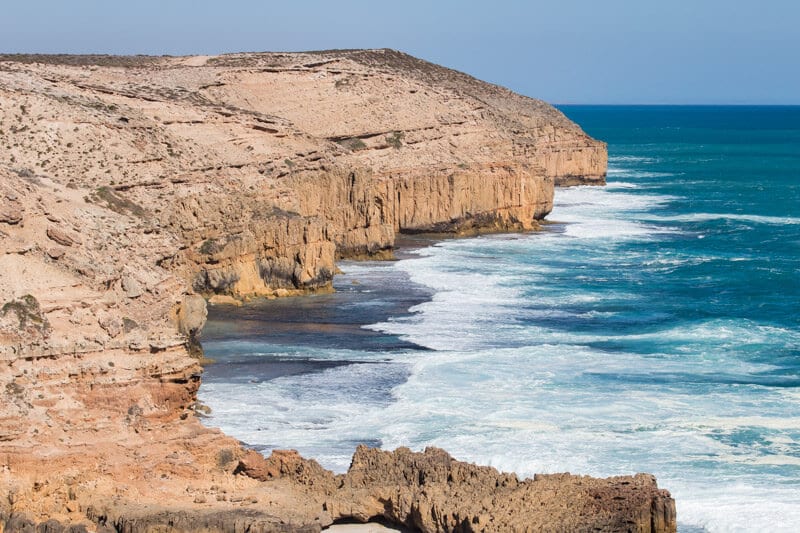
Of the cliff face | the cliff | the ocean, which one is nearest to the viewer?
the cliff

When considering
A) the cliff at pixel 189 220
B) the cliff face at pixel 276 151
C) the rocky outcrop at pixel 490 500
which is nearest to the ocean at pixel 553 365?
the cliff face at pixel 276 151

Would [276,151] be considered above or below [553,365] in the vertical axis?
Result: above

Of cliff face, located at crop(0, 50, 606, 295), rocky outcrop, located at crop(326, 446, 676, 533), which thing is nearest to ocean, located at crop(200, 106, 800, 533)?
cliff face, located at crop(0, 50, 606, 295)

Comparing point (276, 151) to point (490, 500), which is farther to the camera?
point (276, 151)

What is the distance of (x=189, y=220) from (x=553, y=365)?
46.1ft

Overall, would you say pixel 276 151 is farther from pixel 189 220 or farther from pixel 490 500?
pixel 490 500

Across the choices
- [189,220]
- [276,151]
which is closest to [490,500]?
[189,220]

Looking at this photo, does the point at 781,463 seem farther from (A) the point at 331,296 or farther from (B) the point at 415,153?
(B) the point at 415,153

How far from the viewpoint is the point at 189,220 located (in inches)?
1759

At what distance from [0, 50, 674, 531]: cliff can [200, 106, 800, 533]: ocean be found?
270 cm

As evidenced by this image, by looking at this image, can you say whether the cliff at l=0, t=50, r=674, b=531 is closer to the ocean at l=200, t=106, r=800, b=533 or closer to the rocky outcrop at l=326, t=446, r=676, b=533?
the rocky outcrop at l=326, t=446, r=676, b=533

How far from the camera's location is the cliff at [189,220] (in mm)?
19656

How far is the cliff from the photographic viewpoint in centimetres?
1966

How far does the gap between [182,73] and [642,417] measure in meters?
48.7
